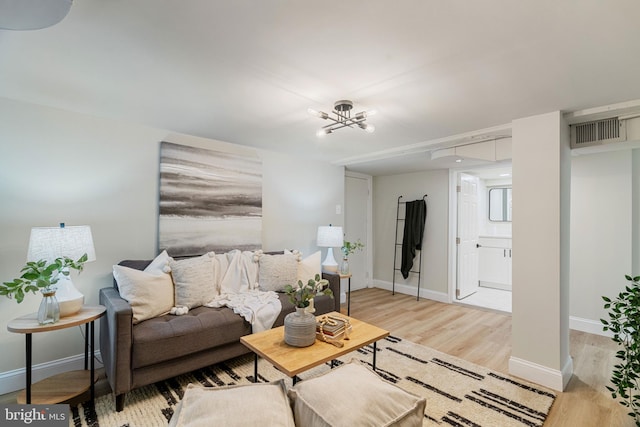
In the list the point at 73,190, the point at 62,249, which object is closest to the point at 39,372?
the point at 62,249

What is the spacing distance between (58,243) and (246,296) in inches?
59.0

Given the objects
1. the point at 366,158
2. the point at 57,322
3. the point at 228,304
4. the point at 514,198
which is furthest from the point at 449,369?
the point at 57,322

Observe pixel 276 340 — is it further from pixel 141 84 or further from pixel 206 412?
pixel 141 84

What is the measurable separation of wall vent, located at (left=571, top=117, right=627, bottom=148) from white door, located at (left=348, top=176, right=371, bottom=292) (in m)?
3.14

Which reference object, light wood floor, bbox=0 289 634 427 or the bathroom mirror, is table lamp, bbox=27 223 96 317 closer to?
→ light wood floor, bbox=0 289 634 427

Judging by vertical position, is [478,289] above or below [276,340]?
below

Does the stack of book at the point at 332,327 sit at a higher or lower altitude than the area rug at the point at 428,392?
higher

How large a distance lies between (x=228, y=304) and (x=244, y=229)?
3.49 ft

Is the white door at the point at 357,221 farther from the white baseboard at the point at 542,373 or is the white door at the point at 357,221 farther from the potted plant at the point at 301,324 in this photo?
the potted plant at the point at 301,324

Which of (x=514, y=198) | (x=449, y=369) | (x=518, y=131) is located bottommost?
(x=449, y=369)

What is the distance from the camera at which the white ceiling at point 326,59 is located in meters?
1.30

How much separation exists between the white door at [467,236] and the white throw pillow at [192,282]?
12.5 ft

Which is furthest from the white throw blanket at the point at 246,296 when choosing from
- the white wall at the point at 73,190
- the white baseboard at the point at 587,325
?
the white baseboard at the point at 587,325

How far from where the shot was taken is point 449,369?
258cm
